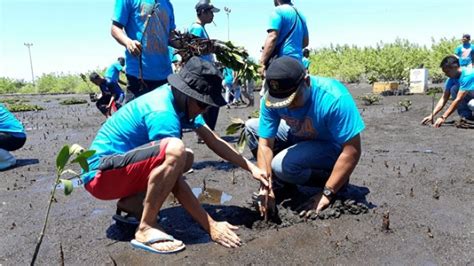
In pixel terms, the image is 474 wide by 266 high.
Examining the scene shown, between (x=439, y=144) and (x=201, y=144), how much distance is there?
3.43 meters

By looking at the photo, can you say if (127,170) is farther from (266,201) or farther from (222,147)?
(266,201)

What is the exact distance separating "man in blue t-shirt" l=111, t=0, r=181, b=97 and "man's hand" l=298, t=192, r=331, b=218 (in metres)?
1.90

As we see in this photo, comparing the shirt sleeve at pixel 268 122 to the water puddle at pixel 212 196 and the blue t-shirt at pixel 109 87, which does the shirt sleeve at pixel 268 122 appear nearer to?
the water puddle at pixel 212 196

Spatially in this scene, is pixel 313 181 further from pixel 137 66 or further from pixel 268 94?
pixel 137 66

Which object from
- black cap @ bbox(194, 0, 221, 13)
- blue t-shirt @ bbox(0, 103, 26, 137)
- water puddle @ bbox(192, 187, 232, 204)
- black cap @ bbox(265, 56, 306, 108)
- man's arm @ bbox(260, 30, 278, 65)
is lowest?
water puddle @ bbox(192, 187, 232, 204)

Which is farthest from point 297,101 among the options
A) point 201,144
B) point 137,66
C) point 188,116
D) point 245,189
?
point 201,144

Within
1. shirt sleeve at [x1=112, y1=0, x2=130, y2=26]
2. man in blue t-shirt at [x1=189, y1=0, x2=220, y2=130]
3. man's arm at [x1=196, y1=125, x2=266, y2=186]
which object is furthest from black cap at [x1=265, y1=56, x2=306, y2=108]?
man in blue t-shirt at [x1=189, y1=0, x2=220, y2=130]

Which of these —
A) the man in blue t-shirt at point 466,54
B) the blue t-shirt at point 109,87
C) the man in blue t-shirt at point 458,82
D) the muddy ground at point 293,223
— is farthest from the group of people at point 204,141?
the man in blue t-shirt at point 466,54

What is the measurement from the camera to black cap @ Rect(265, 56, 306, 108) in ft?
9.23


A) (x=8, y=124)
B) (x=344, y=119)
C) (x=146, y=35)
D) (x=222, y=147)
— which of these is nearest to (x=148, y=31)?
(x=146, y=35)

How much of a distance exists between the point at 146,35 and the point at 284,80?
1804 mm

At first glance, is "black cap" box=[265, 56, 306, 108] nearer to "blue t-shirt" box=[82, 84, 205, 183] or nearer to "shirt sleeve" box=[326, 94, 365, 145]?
"shirt sleeve" box=[326, 94, 365, 145]

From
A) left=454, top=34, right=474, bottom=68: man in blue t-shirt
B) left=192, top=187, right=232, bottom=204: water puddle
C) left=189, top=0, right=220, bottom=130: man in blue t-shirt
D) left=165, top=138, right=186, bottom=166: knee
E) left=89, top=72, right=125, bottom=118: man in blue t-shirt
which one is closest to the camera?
left=165, top=138, right=186, bottom=166: knee

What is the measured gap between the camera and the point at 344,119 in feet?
9.80
